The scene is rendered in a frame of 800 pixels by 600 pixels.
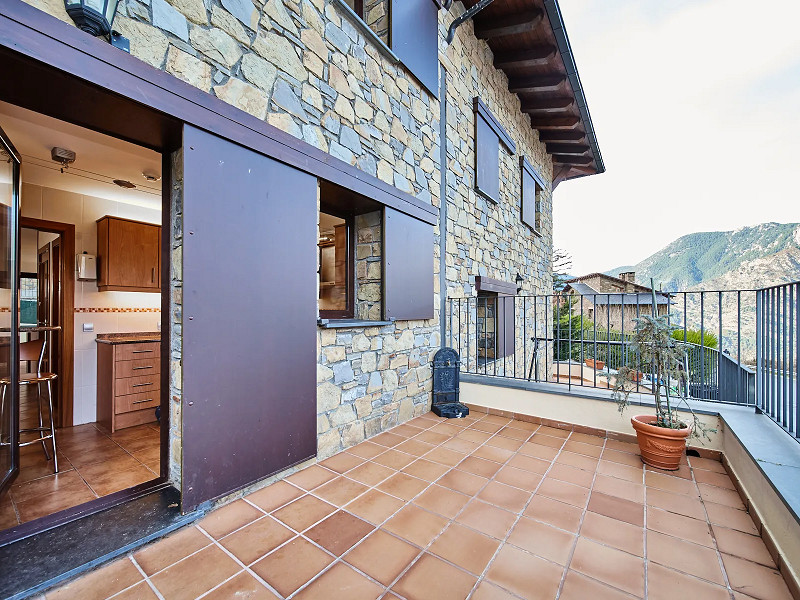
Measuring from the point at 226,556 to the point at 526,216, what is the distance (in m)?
6.89

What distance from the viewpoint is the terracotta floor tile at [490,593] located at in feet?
4.17

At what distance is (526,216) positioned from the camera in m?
6.82

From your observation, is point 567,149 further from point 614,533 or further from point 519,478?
point 614,533

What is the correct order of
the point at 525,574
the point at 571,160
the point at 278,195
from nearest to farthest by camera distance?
1. the point at 525,574
2. the point at 278,195
3. the point at 571,160

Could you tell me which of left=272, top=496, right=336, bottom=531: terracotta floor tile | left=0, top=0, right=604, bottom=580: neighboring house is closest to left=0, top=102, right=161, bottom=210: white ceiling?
left=0, top=0, right=604, bottom=580: neighboring house

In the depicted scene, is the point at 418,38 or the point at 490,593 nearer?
the point at 490,593

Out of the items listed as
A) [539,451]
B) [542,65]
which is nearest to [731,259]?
[542,65]

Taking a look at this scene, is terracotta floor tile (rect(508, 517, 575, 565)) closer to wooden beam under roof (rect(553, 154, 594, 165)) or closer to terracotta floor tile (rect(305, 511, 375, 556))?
terracotta floor tile (rect(305, 511, 375, 556))

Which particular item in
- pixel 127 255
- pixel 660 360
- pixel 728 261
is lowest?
pixel 660 360

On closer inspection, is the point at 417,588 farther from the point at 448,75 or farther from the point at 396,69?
the point at 448,75

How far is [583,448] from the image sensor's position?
2.78 m

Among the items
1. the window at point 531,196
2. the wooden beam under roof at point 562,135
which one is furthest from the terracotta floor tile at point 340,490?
the wooden beam under roof at point 562,135

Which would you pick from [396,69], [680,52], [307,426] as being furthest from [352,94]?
[680,52]

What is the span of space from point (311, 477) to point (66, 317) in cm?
337
